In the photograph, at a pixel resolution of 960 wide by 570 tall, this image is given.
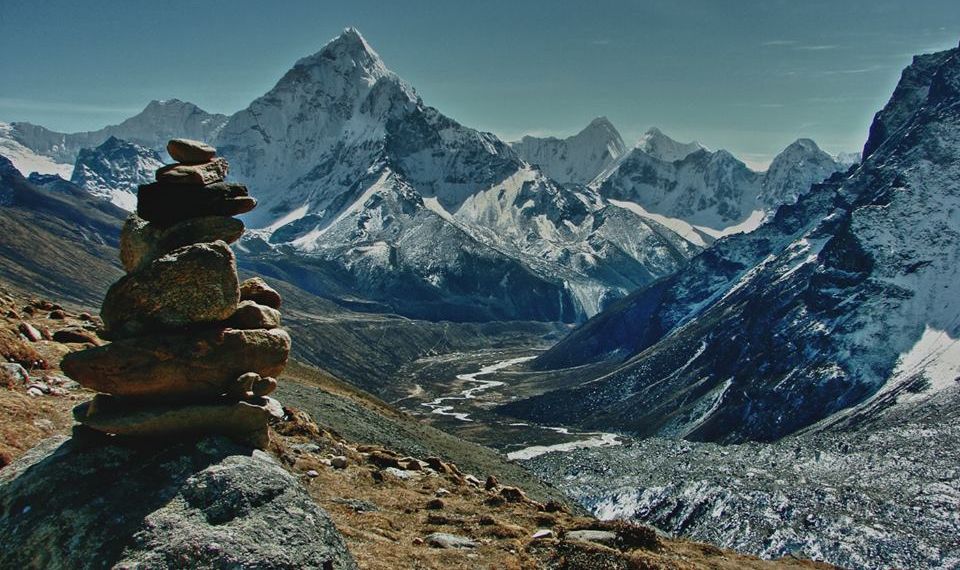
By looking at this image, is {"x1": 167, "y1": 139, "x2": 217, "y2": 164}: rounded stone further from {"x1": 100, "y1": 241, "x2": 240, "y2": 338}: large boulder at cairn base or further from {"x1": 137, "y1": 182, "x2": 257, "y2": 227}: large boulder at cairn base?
{"x1": 100, "y1": 241, "x2": 240, "y2": 338}: large boulder at cairn base

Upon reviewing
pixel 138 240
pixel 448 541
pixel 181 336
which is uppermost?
pixel 138 240

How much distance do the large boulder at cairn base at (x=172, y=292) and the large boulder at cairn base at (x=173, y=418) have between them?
248 cm

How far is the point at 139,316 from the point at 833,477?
153169mm

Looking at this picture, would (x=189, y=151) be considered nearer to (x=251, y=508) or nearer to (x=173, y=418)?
(x=173, y=418)

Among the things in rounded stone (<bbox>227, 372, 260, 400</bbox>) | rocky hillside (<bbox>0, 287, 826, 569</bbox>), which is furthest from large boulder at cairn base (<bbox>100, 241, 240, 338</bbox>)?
rocky hillside (<bbox>0, 287, 826, 569</bbox>)

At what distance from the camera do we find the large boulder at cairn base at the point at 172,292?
2161 centimetres

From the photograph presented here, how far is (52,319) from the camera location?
166ft

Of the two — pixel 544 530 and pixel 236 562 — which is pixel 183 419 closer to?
pixel 236 562

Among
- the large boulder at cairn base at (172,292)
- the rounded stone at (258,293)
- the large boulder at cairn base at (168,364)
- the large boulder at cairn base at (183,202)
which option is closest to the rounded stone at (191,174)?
the large boulder at cairn base at (183,202)

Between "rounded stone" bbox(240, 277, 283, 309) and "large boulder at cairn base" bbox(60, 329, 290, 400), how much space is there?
4.39m

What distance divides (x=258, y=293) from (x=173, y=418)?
7671mm

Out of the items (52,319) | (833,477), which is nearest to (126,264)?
(52,319)

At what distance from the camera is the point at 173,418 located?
66.2 feet

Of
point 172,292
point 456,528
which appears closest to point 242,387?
point 172,292
